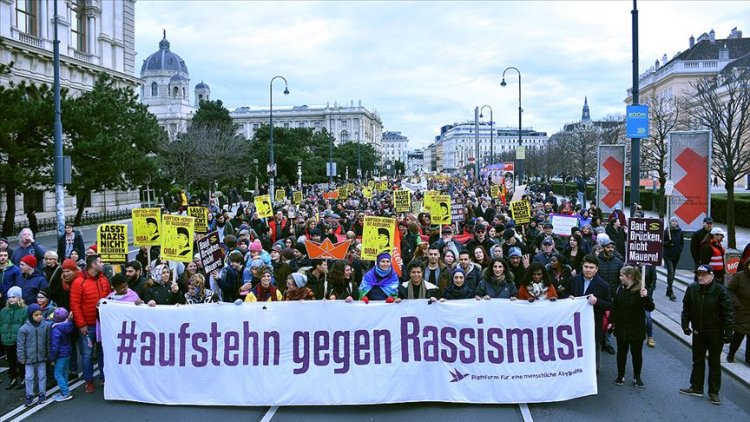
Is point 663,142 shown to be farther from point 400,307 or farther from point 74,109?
point 400,307

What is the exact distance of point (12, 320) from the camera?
25.8 ft

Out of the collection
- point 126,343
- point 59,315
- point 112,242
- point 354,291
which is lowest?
point 126,343

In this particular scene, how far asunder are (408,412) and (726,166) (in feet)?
64.3

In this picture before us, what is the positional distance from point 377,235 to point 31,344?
5696 millimetres

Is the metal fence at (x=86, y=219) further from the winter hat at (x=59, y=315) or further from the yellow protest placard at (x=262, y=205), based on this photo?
the winter hat at (x=59, y=315)

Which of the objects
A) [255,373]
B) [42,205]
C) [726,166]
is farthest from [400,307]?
[42,205]

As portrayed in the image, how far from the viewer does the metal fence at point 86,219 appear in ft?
100

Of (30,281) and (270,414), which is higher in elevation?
(30,281)

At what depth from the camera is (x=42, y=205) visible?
3519 cm

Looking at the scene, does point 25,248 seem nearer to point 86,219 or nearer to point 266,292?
point 266,292

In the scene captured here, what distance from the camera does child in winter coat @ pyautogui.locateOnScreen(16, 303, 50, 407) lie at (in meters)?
7.39

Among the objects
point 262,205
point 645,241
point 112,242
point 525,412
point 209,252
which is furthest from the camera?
point 262,205

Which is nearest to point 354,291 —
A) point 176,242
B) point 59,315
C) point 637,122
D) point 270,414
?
point 270,414

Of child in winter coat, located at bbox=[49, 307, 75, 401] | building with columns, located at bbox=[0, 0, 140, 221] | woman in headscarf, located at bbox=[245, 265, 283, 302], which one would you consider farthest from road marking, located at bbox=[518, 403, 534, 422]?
building with columns, located at bbox=[0, 0, 140, 221]
